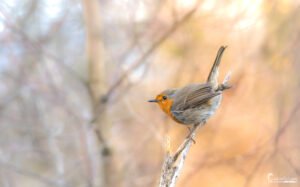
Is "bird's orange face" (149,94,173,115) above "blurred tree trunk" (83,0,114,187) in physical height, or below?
below

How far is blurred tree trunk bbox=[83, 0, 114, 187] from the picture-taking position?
15.6 ft

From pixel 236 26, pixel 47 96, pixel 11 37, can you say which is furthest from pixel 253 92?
pixel 11 37

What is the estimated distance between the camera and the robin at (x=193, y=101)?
417 centimetres

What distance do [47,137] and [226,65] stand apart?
3.27m

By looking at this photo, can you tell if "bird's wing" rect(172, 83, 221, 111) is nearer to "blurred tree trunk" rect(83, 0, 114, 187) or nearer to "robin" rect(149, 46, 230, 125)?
"robin" rect(149, 46, 230, 125)

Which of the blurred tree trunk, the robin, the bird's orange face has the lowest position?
the robin

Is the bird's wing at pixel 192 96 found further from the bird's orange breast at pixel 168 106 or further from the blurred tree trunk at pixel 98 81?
the blurred tree trunk at pixel 98 81

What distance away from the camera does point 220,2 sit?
5320 mm

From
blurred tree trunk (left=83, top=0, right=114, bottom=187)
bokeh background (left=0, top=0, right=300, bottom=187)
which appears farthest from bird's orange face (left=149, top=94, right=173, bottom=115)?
blurred tree trunk (left=83, top=0, right=114, bottom=187)

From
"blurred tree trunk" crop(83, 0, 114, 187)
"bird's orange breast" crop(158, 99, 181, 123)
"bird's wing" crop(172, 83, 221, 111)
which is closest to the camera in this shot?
"bird's wing" crop(172, 83, 221, 111)

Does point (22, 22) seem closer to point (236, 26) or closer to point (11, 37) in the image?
point (11, 37)

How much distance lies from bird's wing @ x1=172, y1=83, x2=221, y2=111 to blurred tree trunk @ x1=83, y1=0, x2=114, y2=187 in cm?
77

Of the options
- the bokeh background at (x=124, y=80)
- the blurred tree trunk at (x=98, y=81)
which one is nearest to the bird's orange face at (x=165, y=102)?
the bokeh background at (x=124, y=80)

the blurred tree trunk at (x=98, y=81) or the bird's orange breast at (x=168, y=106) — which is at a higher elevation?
A: the blurred tree trunk at (x=98, y=81)
